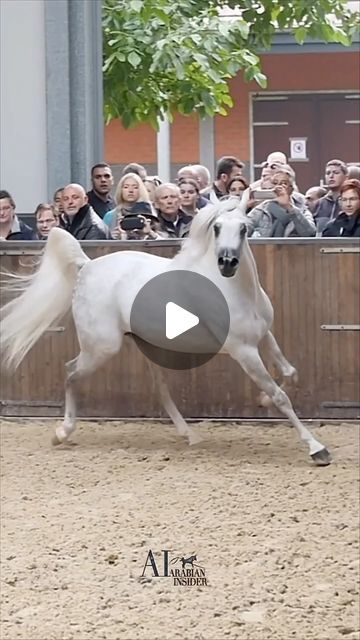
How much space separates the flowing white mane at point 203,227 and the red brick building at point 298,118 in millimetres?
5628

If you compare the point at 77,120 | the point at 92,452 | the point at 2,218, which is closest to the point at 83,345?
the point at 92,452

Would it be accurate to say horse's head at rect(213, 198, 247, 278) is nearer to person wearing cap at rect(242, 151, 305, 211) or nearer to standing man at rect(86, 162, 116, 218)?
person wearing cap at rect(242, 151, 305, 211)

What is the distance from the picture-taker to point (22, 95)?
247 inches

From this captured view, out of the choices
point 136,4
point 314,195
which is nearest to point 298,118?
point 136,4

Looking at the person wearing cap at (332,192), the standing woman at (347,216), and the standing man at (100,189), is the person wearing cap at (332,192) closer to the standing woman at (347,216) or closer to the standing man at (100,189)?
the standing woman at (347,216)

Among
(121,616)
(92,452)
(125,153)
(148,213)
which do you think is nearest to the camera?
(121,616)

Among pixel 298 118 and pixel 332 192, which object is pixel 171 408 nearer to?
pixel 332 192

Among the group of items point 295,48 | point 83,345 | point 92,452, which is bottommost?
point 92,452

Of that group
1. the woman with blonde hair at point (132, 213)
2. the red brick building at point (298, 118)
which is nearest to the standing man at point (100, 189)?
the woman with blonde hair at point (132, 213)

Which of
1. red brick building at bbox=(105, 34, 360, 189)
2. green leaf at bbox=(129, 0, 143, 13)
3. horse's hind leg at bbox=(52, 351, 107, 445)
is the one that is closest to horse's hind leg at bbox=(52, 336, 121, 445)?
horse's hind leg at bbox=(52, 351, 107, 445)

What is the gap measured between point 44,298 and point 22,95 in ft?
5.90

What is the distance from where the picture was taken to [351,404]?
530cm

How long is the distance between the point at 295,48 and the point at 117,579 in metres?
7.78

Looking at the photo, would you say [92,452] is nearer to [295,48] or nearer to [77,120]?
[77,120]
